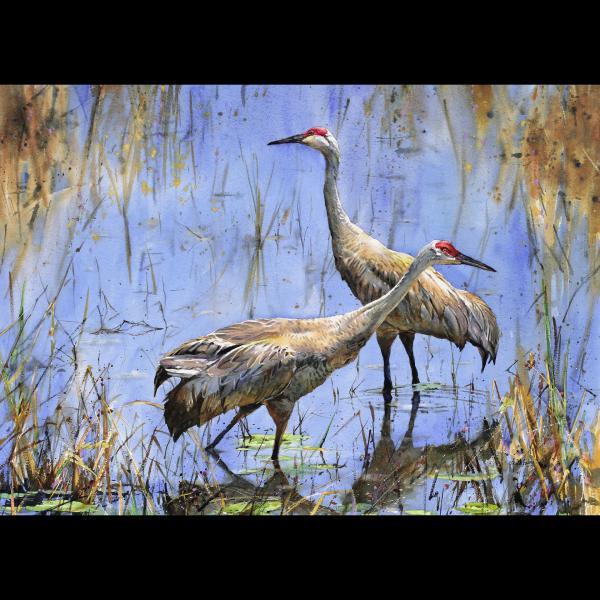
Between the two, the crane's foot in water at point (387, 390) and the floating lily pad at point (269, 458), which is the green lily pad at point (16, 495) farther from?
the crane's foot in water at point (387, 390)

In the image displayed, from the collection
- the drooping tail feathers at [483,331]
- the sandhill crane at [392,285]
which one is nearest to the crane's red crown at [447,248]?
the sandhill crane at [392,285]

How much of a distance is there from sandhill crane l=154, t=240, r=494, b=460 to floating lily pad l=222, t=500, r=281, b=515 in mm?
223

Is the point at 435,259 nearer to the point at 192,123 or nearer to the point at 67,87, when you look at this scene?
the point at 192,123

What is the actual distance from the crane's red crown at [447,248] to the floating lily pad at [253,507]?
1.37 meters

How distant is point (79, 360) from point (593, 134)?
8.67ft

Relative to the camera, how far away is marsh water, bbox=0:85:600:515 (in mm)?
5094

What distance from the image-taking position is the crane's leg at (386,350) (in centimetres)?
517

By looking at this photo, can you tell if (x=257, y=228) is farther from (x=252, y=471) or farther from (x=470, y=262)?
(x=252, y=471)

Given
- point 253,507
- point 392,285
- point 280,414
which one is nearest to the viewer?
point 253,507

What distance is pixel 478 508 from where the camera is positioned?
5000 millimetres

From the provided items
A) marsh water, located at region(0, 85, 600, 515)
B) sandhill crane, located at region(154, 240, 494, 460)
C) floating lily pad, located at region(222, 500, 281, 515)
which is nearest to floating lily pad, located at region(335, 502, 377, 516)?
marsh water, located at region(0, 85, 600, 515)

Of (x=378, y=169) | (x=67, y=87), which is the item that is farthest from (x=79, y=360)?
(x=378, y=169)

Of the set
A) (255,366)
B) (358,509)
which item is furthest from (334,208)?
(358,509)

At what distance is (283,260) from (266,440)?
843 mm
